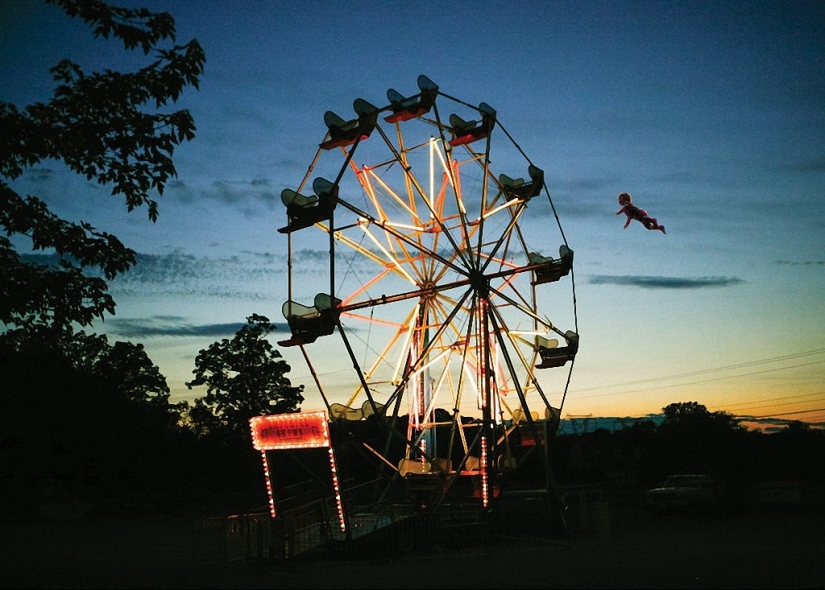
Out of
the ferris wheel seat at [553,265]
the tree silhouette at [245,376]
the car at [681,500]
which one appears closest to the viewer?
the ferris wheel seat at [553,265]

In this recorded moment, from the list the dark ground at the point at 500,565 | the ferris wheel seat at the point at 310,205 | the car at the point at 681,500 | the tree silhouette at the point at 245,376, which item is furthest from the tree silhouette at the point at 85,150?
the tree silhouette at the point at 245,376

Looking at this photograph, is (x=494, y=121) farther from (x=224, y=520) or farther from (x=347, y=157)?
(x=224, y=520)

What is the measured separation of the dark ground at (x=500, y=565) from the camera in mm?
14422

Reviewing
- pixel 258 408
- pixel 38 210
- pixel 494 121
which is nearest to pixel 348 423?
pixel 494 121

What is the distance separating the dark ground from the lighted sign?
2621 millimetres

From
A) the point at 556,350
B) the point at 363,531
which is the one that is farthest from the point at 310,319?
the point at 556,350

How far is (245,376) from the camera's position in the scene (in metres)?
54.5

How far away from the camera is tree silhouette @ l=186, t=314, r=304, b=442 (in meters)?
54.3

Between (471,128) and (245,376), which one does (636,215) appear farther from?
(245,376)

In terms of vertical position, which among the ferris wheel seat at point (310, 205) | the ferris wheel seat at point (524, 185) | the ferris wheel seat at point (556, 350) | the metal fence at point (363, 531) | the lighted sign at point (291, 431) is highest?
the ferris wheel seat at point (524, 185)

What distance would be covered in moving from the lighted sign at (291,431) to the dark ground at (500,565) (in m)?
2.62

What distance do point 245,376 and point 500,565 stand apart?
39408mm

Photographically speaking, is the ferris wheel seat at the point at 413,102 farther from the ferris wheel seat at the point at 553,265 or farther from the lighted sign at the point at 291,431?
the lighted sign at the point at 291,431

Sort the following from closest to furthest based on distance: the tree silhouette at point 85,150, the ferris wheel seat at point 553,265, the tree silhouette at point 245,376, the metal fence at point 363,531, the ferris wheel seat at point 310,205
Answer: the tree silhouette at point 85,150 < the metal fence at point 363,531 < the ferris wheel seat at point 310,205 < the ferris wheel seat at point 553,265 < the tree silhouette at point 245,376
